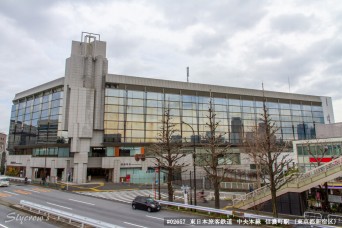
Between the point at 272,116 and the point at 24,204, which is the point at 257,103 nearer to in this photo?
the point at 272,116

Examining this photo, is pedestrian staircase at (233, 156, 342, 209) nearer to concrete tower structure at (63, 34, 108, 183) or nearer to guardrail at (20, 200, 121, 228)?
guardrail at (20, 200, 121, 228)

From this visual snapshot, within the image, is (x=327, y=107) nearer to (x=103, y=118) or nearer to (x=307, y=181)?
(x=307, y=181)

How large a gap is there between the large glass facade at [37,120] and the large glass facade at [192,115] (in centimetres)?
1613

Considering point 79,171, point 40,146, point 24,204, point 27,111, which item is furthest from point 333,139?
point 27,111

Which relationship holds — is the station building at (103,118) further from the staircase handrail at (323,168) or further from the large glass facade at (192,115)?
the staircase handrail at (323,168)

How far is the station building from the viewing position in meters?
61.0

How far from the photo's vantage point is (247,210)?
29.6m

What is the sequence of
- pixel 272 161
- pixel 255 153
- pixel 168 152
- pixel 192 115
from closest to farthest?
pixel 272 161 → pixel 168 152 → pixel 255 153 → pixel 192 115

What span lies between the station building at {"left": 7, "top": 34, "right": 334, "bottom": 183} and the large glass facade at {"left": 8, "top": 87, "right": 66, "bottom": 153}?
291 millimetres

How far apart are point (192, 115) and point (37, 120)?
47910 millimetres

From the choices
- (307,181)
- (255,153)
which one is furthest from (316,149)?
(307,181)

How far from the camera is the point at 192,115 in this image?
73.8m

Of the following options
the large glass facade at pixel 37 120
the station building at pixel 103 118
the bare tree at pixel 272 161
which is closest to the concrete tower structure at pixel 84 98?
the station building at pixel 103 118

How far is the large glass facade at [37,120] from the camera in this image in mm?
68000
